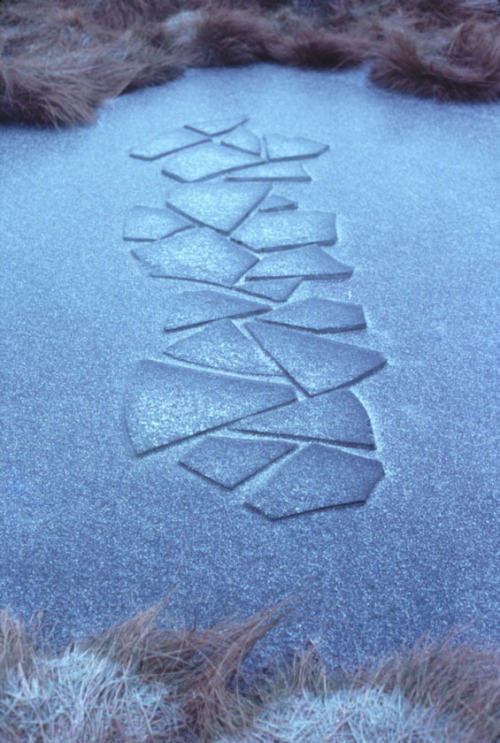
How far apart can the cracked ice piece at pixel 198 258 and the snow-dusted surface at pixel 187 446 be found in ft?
0.22

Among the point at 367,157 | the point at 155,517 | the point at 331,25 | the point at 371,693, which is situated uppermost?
the point at 331,25

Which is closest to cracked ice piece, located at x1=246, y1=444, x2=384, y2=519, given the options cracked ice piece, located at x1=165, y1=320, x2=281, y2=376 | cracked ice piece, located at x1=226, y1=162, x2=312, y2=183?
cracked ice piece, located at x1=165, y1=320, x2=281, y2=376

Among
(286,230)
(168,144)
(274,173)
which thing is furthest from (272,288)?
(168,144)

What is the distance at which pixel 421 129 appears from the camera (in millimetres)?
3459

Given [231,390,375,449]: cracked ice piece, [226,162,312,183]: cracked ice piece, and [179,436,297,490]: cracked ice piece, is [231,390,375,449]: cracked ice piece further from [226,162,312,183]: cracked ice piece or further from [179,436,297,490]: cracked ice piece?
[226,162,312,183]: cracked ice piece

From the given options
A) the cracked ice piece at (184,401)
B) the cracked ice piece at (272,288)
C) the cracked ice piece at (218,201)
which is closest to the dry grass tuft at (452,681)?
the cracked ice piece at (184,401)

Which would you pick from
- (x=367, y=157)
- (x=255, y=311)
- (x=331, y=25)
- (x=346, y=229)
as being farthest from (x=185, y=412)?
(x=331, y=25)

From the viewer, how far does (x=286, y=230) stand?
2.61 meters

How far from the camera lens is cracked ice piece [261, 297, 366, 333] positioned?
6.92 ft

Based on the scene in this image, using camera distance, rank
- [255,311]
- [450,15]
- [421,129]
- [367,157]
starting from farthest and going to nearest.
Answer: [450,15] → [421,129] → [367,157] → [255,311]

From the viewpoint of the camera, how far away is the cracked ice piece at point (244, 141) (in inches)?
127

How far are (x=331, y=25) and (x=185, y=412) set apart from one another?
355 centimetres

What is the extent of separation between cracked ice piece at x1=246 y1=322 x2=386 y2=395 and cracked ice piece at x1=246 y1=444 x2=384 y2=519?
235mm

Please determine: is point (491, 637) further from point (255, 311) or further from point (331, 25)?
point (331, 25)
